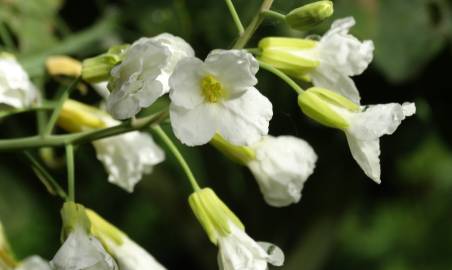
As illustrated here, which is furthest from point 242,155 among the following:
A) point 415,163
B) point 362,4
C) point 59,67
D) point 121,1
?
point 415,163

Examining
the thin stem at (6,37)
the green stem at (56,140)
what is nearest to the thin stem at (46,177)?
the green stem at (56,140)

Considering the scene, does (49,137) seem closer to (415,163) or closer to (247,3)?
(247,3)

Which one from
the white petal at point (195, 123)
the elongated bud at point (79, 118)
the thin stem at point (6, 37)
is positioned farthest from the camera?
the thin stem at point (6, 37)

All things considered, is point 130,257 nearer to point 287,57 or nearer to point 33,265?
point 33,265

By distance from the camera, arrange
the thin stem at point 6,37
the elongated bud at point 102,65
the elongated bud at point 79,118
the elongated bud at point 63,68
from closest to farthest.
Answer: the elongated bud at point 102,65
the elongated bud at point 79,118
the elongated bud at point 63,68
the thin stem at point 6,37

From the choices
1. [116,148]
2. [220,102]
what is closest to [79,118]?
[116,148]

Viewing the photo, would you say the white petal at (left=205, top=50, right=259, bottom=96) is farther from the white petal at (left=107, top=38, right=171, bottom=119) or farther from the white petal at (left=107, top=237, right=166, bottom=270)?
the white petal at (left=107, top=237, right=166, bottom=270)

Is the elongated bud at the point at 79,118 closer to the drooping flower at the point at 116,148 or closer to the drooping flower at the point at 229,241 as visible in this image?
the drooping flower at the point at 116,148
